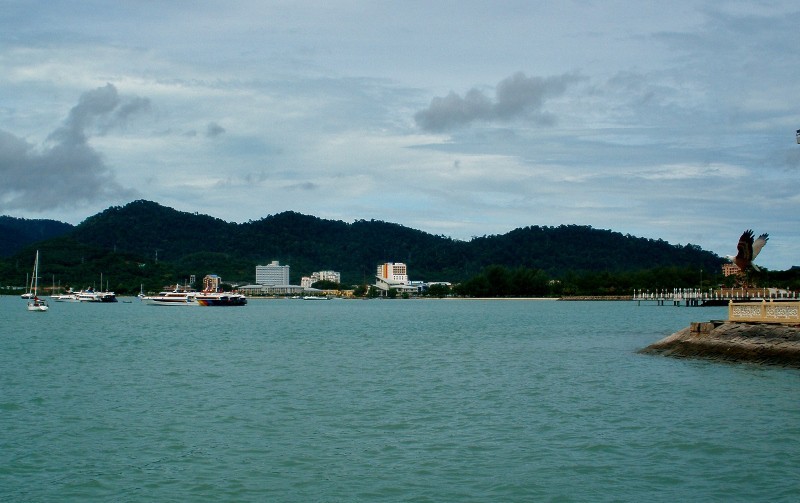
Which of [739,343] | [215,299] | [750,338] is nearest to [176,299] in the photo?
[215,299]

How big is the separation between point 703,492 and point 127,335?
2123 inches

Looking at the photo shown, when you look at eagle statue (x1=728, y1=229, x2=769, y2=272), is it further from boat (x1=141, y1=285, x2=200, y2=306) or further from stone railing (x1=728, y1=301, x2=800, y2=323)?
boat (x1=141, y1=285, x2=200, y2=306)

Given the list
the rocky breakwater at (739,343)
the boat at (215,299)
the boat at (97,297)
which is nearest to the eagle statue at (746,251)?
the rocky breakwater at (739,343)

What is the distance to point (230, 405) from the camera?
24.9 meters

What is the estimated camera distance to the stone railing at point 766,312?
1350 inches

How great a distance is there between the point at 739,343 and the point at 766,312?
2.03 metres

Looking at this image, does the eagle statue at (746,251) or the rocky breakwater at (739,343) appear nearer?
the rocky breakwater at (739,343)

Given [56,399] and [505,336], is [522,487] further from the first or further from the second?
[505,336]

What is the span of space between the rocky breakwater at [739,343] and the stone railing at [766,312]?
12.9 inches

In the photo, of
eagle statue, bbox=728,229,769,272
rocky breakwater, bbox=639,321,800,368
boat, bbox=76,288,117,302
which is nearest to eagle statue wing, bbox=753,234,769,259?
eagle statue, bbox=728,229,769,272

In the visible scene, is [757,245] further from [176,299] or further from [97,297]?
[97,297]

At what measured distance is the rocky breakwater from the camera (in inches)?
1275

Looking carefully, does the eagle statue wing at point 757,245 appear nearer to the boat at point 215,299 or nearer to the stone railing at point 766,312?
the stone railing at point 766,312

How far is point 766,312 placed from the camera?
117 ft
